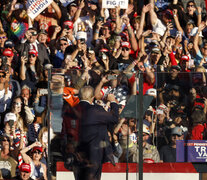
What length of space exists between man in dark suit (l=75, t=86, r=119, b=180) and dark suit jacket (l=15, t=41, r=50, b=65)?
4.94 meters

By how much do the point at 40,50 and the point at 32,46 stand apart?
179 mm

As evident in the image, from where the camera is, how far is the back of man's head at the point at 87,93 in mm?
5232

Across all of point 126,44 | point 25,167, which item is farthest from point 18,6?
point 25,167

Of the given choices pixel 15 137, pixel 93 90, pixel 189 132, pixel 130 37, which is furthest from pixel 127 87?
pixel 130 37

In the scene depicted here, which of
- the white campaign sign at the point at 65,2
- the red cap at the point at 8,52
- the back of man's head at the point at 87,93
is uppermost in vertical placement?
the white campaign sign at the point at 65,2

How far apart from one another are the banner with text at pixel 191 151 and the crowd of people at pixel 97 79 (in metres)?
0.05

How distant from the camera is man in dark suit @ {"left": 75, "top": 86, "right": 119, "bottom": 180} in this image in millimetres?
5195

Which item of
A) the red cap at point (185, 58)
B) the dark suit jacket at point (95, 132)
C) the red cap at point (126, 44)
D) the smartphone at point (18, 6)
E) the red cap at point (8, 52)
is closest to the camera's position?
the dark suit jacket at point (95, 132)

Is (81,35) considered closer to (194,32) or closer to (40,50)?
(40,50)

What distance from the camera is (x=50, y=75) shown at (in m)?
5.12

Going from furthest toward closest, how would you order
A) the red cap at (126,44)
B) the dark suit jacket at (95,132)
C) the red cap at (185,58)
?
1. the red cap at (185,58)
2. the red cap at (126,44)
3. the dark suit jacket at (95,132)

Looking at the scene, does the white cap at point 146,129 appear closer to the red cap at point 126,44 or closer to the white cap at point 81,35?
the red cap at point 126,44

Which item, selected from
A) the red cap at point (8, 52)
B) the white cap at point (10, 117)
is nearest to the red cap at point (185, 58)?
the red cap at point (8, 52)

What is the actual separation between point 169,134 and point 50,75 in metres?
1.20
